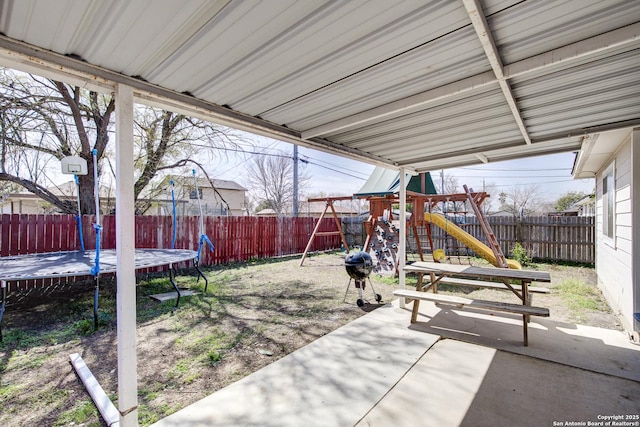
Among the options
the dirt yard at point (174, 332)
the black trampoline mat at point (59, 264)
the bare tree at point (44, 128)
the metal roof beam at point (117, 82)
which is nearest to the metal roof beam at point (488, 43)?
the metal roof beam at point (117, 82)

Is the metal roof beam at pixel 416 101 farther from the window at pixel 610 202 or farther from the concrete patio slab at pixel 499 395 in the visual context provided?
the window at pixel 610 202

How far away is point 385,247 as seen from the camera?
7.39m

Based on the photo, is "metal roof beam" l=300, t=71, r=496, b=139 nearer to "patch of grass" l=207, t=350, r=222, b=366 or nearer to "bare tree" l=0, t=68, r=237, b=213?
"patch of grass" l=207, t=350, r=222, b=366

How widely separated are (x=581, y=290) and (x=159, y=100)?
7192mm

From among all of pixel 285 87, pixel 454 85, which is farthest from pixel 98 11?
pixel 454 85

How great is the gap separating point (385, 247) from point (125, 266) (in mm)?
6318

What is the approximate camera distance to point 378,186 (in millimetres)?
8922

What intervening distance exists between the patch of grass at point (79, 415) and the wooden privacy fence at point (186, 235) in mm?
5241

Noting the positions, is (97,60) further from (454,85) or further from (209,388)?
(209,388)

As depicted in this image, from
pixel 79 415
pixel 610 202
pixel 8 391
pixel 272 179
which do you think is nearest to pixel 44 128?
pixel 8 391

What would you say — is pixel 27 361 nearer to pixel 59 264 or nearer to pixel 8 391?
pixel 8 391

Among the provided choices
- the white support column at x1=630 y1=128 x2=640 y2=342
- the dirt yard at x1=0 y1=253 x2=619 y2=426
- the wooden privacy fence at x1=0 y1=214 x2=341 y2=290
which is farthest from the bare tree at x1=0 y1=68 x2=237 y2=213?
the white support column at x1=630 y1=128 x2=640 y2=342

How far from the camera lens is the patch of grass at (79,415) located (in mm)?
2006

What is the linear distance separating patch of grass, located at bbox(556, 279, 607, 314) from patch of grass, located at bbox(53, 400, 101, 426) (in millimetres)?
5729
